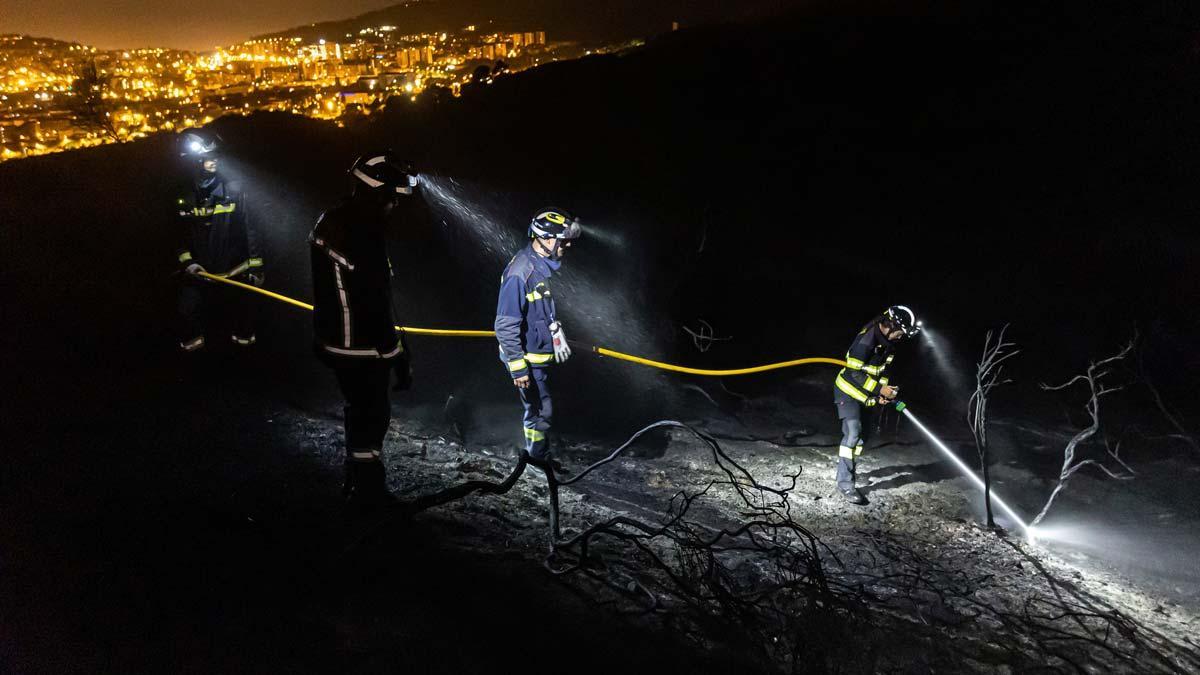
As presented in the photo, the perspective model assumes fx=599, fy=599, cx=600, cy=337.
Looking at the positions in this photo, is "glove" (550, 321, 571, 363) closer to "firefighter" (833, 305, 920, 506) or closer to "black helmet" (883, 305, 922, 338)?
"firefighter" (833, 305, 920, 506)

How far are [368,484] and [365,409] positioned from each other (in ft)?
1.89

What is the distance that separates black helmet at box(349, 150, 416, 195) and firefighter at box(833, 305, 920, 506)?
536 cm

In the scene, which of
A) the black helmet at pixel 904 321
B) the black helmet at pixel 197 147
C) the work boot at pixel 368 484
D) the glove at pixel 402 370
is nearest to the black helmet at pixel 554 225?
the glove at pixel 402 370

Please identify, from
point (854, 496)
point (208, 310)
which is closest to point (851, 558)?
point (854, 496)

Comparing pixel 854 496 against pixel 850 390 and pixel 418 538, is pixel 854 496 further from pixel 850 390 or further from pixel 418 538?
pixel 418 538

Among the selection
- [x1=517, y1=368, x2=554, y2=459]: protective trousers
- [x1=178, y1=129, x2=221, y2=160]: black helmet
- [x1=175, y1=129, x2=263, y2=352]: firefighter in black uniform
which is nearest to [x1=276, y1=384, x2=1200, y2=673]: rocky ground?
[x1=517, y1=368, x2=554, y2=459]: protective trousers

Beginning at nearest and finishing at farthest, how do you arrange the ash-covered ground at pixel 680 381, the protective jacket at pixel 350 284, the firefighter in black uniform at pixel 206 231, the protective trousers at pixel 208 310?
the ash-covered ground at pixel 680 381, the protective jacket at pixel 350 284, the firefighter in black uniform at pixel 206 231, the protective trousers at pixel 208 310

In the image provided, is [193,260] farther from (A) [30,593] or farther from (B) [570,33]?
(B) [570,33]

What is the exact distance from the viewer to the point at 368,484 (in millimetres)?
4539

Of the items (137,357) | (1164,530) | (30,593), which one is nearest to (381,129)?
(137,357)

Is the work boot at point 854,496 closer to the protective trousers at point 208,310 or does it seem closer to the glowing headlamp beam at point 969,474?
the glowing headlamp beam at point 969,474

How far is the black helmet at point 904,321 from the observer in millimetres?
6797

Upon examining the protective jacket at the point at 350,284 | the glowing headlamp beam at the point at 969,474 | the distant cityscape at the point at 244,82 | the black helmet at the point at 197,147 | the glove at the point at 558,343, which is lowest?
the glowing headlamp beam at the point at 969,474

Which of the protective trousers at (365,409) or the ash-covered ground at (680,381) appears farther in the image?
the protective trousers at (365,409)
